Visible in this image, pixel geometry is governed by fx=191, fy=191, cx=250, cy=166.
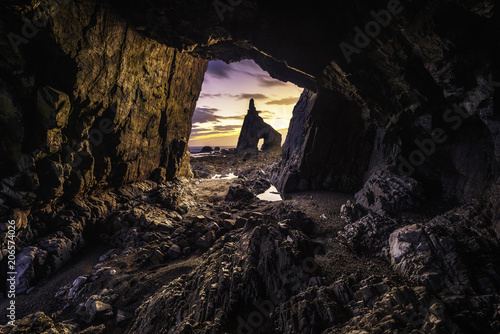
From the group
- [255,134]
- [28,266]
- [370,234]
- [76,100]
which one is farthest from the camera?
[255,134]

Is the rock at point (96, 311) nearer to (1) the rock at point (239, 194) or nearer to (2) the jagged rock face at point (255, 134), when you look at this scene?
(1) the rock at point (239, 194)

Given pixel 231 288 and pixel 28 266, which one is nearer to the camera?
pixel 231 288

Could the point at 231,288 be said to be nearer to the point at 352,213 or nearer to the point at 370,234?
the point at 370,234

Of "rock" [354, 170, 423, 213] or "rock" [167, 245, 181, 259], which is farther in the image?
"rock" [354, 170, 423, 213]

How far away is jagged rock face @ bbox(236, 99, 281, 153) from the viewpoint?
38.8 m

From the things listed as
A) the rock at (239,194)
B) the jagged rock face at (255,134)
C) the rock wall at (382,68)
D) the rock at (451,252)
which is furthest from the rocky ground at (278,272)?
the jagged rock face at (255,134)

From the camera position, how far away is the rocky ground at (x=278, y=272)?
3.79 m

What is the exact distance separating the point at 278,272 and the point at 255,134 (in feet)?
119

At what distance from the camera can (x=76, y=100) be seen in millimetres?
8234

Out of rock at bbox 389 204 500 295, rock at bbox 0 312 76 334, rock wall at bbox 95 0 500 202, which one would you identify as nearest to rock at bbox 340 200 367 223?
rock at bbox 389 204 500 295

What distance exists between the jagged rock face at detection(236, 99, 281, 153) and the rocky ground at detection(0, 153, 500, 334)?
2931 cm

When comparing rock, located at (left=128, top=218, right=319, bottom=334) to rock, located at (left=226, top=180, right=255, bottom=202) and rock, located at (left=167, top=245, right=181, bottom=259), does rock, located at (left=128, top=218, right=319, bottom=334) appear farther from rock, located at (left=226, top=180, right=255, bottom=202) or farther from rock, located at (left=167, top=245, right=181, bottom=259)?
rock, located at (left=226, top=180, right=255, bottom=202)

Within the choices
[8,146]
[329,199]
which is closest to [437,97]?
[329,199]

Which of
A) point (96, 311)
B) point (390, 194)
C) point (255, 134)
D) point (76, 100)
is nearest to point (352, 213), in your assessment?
point (390, 194)
